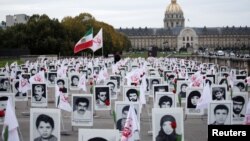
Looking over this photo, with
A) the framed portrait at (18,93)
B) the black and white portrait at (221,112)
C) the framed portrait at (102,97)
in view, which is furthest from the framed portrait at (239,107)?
the framed portrait at (18,93)

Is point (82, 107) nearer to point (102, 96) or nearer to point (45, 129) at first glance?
point (102, 96)

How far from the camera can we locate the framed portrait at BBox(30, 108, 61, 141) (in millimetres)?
10125

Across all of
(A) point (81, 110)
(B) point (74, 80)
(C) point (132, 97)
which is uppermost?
(B) point (74, 80)

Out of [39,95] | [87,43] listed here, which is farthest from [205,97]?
[87,43]

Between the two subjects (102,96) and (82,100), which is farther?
(102,96)

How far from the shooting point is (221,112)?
12.2 meters

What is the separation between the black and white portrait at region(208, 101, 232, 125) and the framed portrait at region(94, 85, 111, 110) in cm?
447

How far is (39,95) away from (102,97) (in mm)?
1969

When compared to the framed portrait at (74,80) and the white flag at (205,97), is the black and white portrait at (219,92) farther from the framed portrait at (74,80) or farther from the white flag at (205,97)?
the framed portrait at (74,80)

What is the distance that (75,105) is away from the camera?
1356 centimetres

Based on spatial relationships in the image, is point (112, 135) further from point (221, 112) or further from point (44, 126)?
point (221, 112)

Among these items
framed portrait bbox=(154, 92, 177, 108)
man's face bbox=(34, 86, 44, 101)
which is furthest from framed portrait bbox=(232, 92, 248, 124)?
man's face bbox=(34, 86, 44, 101)

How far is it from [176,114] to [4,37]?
7752 centimetres

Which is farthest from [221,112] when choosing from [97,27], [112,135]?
[97,27]
